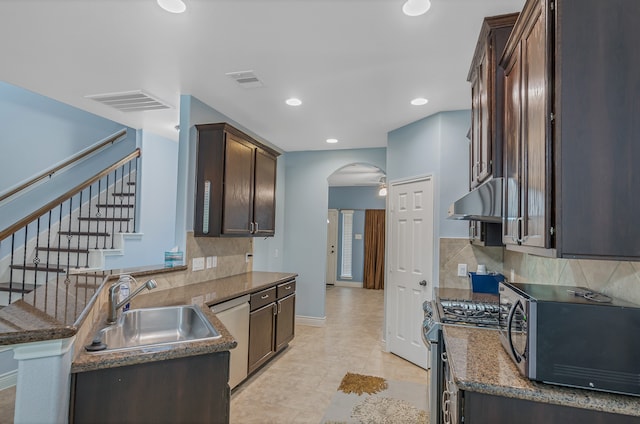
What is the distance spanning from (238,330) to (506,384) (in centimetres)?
230

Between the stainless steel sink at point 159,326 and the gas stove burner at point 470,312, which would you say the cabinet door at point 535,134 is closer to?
the gas stove burner at point 470,312

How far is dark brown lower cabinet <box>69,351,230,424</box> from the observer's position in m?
1.38

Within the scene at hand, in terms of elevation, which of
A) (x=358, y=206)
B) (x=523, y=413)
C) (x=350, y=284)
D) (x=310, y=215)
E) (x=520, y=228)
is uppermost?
(x=358, y=206)

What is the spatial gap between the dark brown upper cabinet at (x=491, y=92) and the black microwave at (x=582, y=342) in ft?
2.91

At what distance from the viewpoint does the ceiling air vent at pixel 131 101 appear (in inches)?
132

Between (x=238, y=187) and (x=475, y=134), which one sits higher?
(x=475, y=134)

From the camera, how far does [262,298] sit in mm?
3477

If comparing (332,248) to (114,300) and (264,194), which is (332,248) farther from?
(114,300)

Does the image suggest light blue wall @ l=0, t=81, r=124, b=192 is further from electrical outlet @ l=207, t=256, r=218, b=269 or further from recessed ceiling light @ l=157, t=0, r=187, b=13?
recessed ceiling light @ l=157, t=0, r=187, b=13

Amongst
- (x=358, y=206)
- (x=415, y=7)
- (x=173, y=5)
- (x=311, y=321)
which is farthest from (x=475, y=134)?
(x=358, y=206)

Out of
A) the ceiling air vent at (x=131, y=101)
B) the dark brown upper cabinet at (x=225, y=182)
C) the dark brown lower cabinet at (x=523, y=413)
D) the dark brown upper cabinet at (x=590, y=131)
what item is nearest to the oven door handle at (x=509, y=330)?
the dark brown lower cabinet at (x=523, y=413)

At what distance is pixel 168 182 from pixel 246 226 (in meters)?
2.11

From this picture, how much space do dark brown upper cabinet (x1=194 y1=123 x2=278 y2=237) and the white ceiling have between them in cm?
41

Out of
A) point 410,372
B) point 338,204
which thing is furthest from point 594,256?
point 338,204
